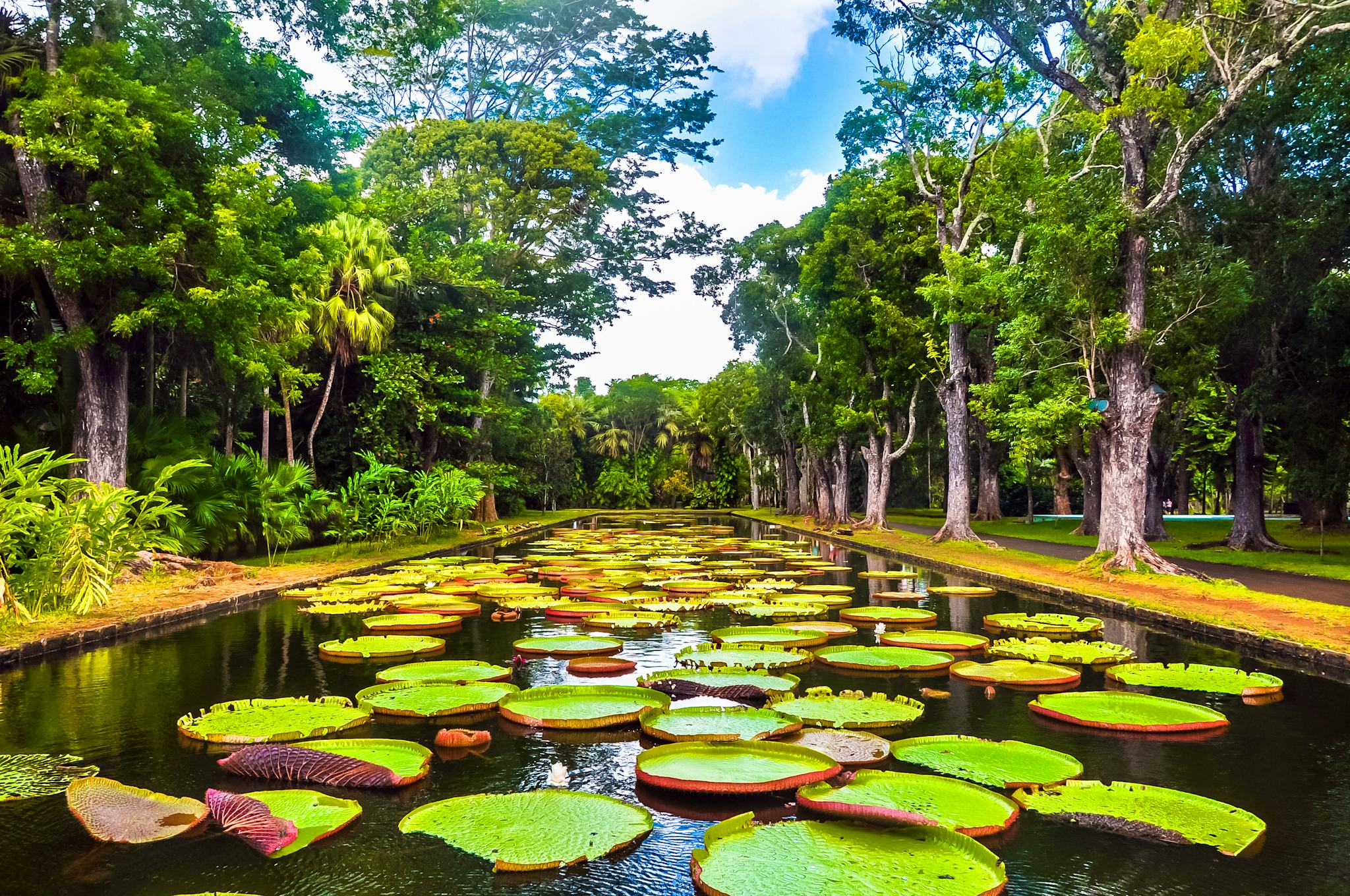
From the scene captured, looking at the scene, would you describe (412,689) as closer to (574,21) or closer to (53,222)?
(53,222)

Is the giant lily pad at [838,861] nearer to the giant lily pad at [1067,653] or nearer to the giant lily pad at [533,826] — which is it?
the giant lily pad at [533,826]

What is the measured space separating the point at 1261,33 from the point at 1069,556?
371 inches

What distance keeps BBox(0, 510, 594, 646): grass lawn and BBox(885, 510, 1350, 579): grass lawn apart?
15507mm

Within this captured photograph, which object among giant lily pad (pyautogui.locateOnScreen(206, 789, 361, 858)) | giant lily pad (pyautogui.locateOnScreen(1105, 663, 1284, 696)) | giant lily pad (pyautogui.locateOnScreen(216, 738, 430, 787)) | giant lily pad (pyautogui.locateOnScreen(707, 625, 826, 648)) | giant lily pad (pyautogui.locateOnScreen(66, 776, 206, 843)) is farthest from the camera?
giant lily pad (pyautogui.locateOnScreen(707, 625, 826, 648))

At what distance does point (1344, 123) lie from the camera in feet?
49.9

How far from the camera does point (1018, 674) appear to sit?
5941mm

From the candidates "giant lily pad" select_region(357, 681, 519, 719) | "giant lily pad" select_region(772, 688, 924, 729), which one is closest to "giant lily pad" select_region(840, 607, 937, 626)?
"giant lily pad" select_region(772, 688, 924, 729)

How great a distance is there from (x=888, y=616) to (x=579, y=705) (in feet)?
14.9

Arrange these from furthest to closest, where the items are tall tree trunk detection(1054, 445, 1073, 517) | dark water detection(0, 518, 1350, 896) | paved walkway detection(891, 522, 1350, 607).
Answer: tall tree trunk detection(1054, 445, 1073, 517)
paved walkway detection(891, 522, 1350, 607)
dark water detection(0, 518, 1350, 896)

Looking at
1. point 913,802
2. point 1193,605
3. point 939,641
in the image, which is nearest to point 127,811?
point 913,802

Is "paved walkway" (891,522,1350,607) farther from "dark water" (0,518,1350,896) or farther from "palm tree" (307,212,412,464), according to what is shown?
"palm tree" (307,212,412,464)

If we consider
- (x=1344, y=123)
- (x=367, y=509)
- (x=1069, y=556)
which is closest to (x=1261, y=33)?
(x=1344, y=123)

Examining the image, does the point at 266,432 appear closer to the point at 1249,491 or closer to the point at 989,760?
the point at 989,760

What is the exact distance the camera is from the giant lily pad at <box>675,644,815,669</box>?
20.3 feet
